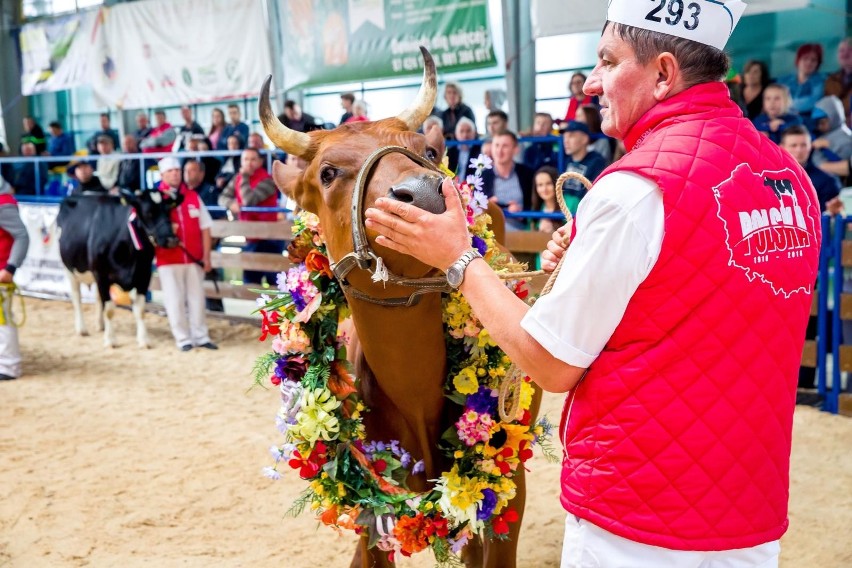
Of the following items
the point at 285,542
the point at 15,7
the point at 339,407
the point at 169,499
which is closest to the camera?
the point at 339,407

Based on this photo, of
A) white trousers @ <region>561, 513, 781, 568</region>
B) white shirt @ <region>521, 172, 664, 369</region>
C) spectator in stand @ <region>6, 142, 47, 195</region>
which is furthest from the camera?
spectator in stand @ <region>6, 142, 47, 195</region>

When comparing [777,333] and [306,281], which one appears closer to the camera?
[777,333]

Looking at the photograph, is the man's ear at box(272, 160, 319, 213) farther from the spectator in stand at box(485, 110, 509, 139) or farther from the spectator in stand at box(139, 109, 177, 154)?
the spectator in stand at box(139, 109, 177, 154)

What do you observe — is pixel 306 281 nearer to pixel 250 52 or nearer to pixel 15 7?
pixel 250 52

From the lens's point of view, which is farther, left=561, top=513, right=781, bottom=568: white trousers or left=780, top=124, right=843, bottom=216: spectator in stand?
left=780, top=124, right=843, bottom=216: spectator in stand

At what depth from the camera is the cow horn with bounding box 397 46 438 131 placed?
10.3ft

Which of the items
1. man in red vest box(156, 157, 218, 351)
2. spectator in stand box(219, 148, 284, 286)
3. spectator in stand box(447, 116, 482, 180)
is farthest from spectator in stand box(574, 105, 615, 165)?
man in red vest box(156, 157, 218, 351)

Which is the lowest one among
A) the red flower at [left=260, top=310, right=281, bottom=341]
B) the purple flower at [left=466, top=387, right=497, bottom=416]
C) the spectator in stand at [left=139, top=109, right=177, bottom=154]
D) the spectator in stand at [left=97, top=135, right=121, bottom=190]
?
the purple flower at [left=466, top=387, right=497, bottom=416]

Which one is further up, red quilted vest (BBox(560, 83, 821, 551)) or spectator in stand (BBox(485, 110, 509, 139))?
spectator in stand (BBox(485, 110, 509, 139))

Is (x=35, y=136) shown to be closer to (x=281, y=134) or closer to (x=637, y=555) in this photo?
(x=281, y=134)

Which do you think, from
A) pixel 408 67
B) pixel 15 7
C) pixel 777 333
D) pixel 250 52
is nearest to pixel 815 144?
pixel 408 67

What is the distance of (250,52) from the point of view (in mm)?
12336

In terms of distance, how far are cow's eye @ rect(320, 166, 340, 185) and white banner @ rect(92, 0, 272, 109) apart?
9.70 m

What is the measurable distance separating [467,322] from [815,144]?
17.7ft
